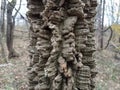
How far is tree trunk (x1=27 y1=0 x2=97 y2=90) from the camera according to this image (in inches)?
124

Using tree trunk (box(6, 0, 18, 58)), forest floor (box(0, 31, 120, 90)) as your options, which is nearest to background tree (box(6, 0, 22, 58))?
tree trunk (box(6, 0, 18, 58))

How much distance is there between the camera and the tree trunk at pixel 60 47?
10.3 feet

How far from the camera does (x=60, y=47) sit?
10.3ft

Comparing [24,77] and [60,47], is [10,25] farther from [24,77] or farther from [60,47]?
[60,47]

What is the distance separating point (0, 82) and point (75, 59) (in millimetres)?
7400

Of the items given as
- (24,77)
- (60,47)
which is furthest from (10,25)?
(60,47)

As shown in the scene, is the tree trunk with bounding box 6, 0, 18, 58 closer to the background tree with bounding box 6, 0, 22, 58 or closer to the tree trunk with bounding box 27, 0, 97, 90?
the background tree with bounding box 6, 0, 22, 58

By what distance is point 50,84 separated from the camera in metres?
3.25

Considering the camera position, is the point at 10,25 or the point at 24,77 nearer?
the point at 24,77

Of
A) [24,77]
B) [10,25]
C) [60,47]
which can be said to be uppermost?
[10,25]

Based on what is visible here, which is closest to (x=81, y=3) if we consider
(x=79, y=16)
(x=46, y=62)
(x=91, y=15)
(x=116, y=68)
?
(x=79, y=16)

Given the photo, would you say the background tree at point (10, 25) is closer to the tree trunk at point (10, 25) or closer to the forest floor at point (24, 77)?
the tree trunk at point (10, 25)

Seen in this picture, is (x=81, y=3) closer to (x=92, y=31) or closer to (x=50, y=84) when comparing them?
(x=92, y=31)

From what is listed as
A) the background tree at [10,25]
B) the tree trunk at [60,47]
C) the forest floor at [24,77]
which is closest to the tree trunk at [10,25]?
the background tree at [10,25]
